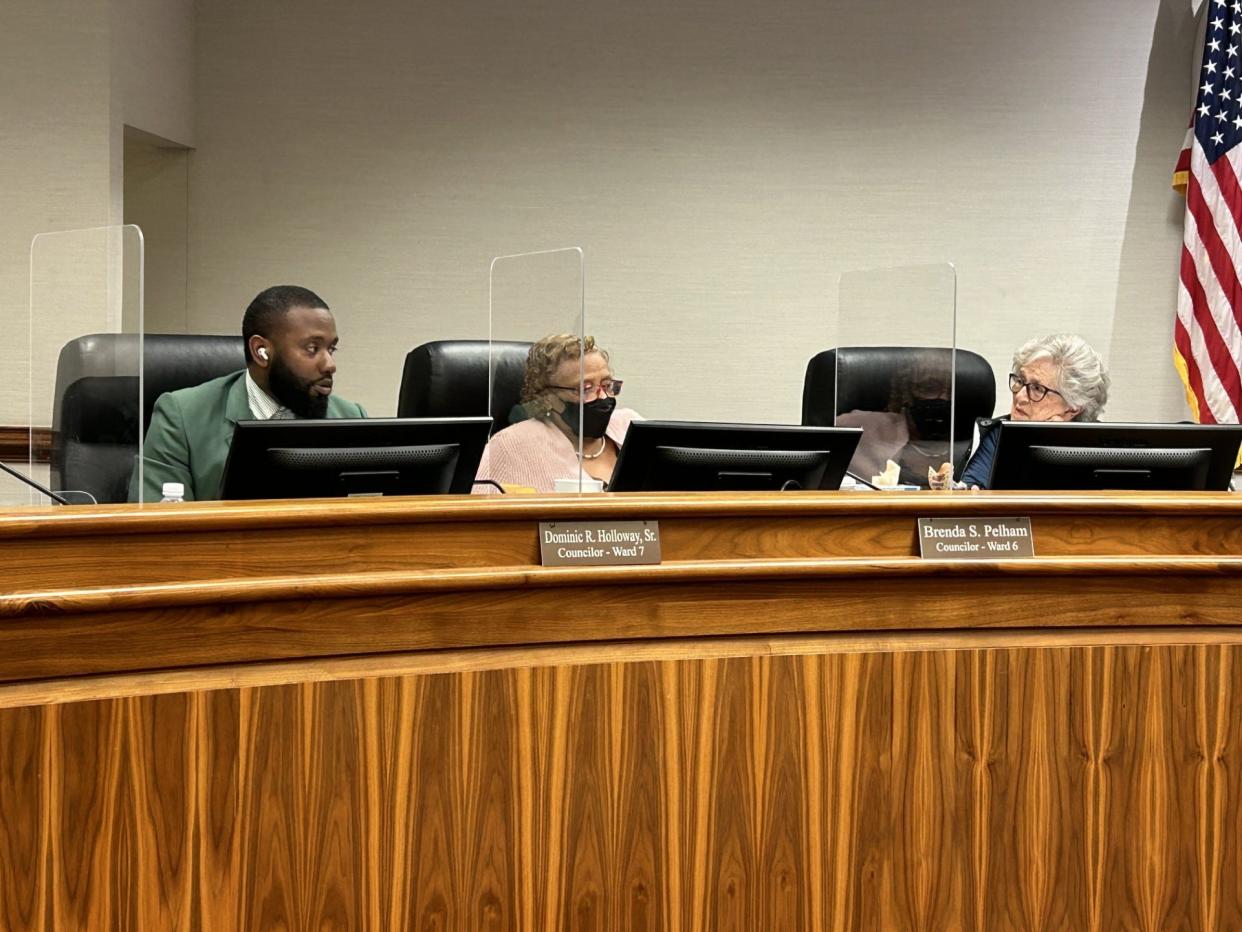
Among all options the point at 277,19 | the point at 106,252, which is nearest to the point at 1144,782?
the point at 106,252

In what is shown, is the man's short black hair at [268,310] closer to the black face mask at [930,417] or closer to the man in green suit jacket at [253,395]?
the man in green suit jacket at [253,395]

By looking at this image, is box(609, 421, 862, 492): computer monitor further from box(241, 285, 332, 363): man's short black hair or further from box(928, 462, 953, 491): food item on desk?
box(241, 285, 332, 363): man's short black hair

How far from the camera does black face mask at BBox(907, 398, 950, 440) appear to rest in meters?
2.59

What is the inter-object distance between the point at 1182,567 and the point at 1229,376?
3.18 m

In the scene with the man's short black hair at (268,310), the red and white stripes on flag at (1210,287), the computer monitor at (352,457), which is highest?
the red and white stripes on flag at (1210,287)

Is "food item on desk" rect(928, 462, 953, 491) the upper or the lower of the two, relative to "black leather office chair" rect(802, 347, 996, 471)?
lower

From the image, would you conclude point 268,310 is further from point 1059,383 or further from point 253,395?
point 1059,383

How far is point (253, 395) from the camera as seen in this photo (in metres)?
2.59

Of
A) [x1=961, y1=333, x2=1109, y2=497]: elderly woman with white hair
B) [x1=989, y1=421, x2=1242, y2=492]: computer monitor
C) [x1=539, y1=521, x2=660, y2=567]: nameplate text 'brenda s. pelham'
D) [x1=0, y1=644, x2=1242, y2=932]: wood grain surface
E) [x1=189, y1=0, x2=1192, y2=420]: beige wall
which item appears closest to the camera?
[x1=0, y1=644, x2=1242, y2=932]: wood grain surface

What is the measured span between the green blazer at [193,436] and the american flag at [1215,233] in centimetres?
322

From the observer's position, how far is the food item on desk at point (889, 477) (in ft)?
8.31

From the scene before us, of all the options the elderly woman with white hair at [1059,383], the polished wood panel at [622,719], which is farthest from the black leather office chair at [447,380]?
the polished wood panel at [622,719]

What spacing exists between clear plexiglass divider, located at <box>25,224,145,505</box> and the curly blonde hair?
707 millimetres

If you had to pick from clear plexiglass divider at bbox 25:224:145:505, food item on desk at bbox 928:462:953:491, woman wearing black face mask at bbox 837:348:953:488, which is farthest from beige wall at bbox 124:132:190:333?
food item on desk at bbox 928:462:953:491
